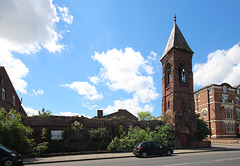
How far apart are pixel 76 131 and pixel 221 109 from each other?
38.4 metres

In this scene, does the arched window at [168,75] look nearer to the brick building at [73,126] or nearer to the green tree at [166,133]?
the green tree at [166,133]

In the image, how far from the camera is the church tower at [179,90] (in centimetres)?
2544

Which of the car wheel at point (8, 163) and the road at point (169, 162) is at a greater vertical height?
the car wheel at point (8, 163)

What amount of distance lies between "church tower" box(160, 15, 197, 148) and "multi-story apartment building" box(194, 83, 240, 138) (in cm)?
2203

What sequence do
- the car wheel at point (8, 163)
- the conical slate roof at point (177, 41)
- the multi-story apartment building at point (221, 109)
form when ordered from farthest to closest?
the multi-story apartment building at point (221, 109)
the conical slate roof at point (177, 41)
the car wheel at point (8, 163)

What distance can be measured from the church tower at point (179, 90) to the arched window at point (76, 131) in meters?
12.4

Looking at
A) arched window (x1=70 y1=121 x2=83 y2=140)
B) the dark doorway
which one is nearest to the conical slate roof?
the dark doorway

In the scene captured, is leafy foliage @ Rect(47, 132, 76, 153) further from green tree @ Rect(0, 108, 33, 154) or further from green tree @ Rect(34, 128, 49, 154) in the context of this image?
green tree @ Rect(0, 108, 33, 154)

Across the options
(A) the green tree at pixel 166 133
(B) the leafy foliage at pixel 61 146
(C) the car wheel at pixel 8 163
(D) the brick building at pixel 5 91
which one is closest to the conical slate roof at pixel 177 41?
(A) the green tree at pixel 166 133

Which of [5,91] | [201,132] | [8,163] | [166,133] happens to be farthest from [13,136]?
[201,132]

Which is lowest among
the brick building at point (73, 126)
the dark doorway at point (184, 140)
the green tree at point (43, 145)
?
the dark doorway at point (184, 140)

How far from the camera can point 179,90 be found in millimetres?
26625

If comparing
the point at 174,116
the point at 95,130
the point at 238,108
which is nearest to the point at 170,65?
the point at 174,116

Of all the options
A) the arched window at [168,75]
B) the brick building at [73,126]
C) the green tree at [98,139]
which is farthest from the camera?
the arched window at [168,75]
